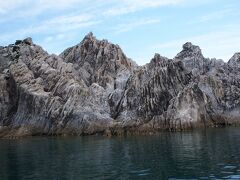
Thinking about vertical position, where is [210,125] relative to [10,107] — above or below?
below

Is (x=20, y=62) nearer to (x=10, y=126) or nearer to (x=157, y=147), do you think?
(x=10, y=126)

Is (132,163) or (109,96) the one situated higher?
(109,96)

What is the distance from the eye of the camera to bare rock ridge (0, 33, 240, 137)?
409 feet

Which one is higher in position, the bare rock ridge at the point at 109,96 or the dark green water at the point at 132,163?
the bare rock ridge at the point at 109,96

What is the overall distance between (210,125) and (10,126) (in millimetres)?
63422

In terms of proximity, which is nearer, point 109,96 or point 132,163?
point 132,163

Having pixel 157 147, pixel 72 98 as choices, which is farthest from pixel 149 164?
pixel 72 98

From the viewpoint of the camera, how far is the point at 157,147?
249 ft

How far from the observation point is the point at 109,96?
14325 cm

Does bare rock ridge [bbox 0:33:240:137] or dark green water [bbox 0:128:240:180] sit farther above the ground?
bare rock ridge [bbox 0:33:240:137]

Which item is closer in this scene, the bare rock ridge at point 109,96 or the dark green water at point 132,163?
the dark green water at point 132,163

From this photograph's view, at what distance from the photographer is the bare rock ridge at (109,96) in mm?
124750

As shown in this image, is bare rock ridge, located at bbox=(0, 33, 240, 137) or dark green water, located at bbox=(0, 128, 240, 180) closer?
dark green water, located at bbox=(0, 128, 240, 180)

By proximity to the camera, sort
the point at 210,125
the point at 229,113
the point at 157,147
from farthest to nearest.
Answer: the point at 229,113 → the point at 210,125 → the point at 157,147
